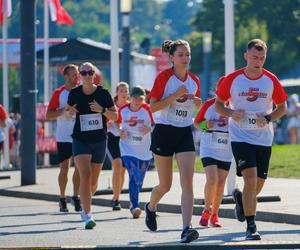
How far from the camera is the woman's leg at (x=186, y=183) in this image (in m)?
13.9

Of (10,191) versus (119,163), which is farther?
(10,191)

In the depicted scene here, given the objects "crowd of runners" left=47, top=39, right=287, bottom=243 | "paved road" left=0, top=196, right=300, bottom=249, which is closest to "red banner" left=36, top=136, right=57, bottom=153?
"paved road" left=0, top=196, right=300, bottom=249

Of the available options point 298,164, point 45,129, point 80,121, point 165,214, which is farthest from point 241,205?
point 45,129

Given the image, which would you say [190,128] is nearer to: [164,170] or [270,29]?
[164,170]

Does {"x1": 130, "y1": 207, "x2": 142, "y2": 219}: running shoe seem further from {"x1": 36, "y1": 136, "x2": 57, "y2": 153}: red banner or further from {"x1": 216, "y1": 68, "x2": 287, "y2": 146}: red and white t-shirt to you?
{"x1": 36, "y1": 136, "x2": 57, "y2": 153}: red banner

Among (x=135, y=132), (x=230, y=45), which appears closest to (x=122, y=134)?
(x=135, y=132)

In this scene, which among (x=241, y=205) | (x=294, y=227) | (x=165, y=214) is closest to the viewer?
(x=241, y=205)

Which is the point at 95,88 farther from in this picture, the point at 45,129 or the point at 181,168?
the point at 45,129

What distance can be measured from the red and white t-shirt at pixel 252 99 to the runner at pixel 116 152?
5.28 meters

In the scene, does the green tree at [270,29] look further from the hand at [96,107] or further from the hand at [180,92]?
the hand at [180,92]

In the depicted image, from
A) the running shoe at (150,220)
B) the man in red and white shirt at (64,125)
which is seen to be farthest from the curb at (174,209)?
the running shoe at (150,220)

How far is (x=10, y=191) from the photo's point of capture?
24.1 meters

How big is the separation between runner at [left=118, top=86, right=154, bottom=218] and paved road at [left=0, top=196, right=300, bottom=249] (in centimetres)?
67

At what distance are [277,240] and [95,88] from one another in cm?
330
